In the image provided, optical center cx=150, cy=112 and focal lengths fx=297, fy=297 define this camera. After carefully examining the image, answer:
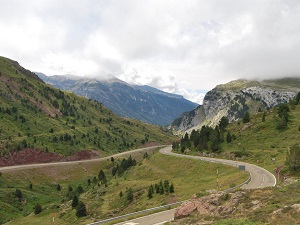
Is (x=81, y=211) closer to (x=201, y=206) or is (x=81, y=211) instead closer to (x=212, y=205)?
(x=201, y=206)

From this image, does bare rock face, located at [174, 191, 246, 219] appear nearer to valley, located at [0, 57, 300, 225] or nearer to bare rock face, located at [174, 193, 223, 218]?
bare rock face, located at [174, 193, 223, 218]

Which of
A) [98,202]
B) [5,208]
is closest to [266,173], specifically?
[98,202]

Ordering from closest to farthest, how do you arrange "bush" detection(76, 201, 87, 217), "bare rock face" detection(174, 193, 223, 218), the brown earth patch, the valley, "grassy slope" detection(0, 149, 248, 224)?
"bare rock face" detection(174, 193, 223, 218) < the valley < "grassy slope" detection(0, 149, 248, 224) < "bush" detection(76, 201, 87, 217) < the brown earth patch

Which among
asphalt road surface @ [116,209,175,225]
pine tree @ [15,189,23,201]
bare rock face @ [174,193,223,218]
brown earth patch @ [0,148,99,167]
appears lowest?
pine tree @ [15,189,23,201]

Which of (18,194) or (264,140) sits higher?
(264,140)

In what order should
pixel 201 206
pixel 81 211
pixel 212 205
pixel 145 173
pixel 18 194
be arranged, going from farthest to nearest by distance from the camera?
pixel 145 173
pixel 18 194
pixel 81 211
pixel 201 206
pixel 212 205

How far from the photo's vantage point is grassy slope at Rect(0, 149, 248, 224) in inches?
2365

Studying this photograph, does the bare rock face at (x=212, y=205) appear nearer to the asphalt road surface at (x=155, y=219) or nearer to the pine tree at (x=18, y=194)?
the asphalt road surface at (x=155, y=219)

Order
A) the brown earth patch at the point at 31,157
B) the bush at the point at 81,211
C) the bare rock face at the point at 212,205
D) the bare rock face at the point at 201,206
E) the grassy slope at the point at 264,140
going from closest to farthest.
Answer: the bare rock face at the point at 212,205
the bare rock face at the point at 201,206
the bush at the point at 81,211
the grassy slope at the point at 264,140
the brown earth patch at the point at 31,157

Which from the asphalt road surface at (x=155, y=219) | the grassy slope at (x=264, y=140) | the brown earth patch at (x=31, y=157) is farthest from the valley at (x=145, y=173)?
the asphalt road surface at (x=155, y=219)

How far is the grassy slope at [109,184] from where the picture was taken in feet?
197

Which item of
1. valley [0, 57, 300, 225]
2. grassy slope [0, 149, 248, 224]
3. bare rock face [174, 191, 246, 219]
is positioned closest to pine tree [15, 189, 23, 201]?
valley [0, 57, 300, 225]

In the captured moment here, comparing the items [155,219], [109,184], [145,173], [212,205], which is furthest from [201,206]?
[145,173]

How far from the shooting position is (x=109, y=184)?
329 ft
